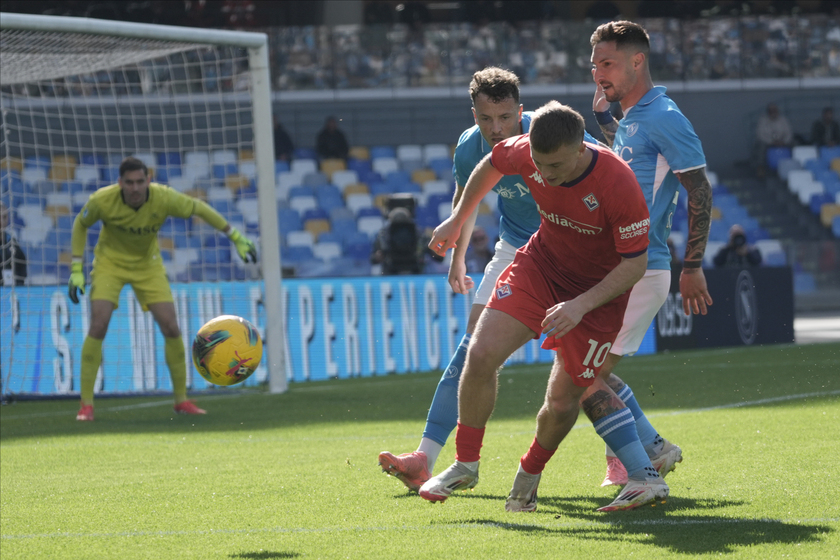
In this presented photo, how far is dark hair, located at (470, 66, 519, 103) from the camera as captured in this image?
473cm

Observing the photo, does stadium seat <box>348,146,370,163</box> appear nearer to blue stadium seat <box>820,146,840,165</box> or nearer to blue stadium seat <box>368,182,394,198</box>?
blue stadium seat <box>368,182,394,198</box>

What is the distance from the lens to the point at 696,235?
4828mm

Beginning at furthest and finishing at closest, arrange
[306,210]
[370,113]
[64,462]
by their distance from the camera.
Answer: [370,113] < [306,210] < [64,462]

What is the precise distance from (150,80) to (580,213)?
1447 centimetres

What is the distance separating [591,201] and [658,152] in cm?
103

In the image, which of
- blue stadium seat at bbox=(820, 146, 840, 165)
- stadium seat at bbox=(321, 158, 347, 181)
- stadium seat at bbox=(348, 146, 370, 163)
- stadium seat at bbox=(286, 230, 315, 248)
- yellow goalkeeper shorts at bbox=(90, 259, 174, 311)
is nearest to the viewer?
yellow goalkeeper shorts at bbox=(90, 259, 174, 311)

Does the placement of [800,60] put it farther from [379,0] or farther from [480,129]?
[480,129]

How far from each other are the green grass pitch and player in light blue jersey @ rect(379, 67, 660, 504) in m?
0.19

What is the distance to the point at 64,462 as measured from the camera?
650 centimetres

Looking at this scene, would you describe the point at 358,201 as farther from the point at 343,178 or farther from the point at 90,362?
the point at 90,362

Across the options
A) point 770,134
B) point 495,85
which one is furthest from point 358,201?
point 495,85

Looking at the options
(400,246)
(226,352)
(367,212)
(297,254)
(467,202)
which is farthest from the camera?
(367,212)

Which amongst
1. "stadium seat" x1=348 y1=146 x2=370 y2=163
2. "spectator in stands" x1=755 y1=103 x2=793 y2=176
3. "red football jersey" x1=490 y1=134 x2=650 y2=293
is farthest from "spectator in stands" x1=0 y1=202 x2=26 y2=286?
"spectator in stands" x1=755 y1=103 x2=793 y2=176

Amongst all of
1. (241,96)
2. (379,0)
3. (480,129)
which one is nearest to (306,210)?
(241,96)
